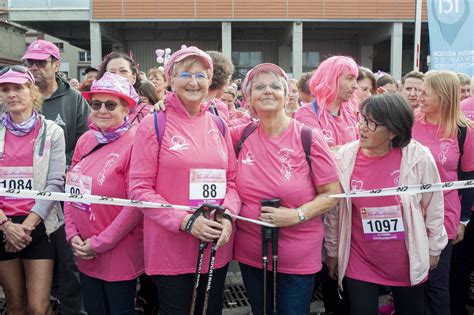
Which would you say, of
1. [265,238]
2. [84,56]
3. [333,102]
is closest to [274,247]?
[265,238]

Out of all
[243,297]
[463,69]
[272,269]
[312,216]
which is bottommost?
[243,297]

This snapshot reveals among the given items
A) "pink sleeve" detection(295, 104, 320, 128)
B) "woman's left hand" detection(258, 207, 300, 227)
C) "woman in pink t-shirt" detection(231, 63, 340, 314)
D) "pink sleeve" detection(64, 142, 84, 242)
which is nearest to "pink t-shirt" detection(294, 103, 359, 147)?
"pink sleeve" detection(295, 104, 320, 128)

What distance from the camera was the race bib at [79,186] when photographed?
9.41 ft

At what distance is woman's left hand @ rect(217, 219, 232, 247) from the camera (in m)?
2.54

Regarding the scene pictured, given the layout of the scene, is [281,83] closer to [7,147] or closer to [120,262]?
[120,262]

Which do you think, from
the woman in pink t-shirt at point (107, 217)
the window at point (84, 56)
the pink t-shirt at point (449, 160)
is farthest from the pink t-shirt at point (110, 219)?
the window at point (84, 56)

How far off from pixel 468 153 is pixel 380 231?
3.86 ft

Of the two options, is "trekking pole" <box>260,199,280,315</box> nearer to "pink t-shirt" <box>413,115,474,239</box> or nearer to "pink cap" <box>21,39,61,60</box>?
"pink t-shirt" <box>413,115,474,239</box>

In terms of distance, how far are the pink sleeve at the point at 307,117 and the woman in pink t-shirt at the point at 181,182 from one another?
102cm

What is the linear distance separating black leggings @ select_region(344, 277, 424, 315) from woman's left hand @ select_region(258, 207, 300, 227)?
649mm

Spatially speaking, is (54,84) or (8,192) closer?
(8,192)

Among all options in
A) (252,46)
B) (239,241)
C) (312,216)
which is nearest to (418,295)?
(312,216)

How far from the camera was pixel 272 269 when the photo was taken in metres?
2.73

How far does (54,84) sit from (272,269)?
2.69m
